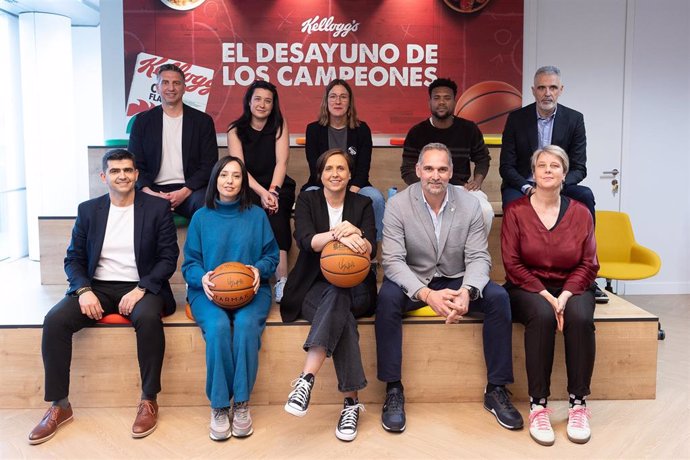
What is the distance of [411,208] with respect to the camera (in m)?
3.30

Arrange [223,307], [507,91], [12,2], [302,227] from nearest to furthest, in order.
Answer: [223,307] → [302,227] → [507,91] → [12,2]

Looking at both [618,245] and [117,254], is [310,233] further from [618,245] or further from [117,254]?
[618,245]

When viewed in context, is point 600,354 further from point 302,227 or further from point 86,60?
point 86,60

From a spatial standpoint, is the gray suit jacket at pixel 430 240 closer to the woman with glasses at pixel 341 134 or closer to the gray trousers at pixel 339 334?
the gray trousers at pixel 339 334

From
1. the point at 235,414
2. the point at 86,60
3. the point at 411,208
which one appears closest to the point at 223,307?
the point at 235,414

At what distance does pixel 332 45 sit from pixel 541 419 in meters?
3.80

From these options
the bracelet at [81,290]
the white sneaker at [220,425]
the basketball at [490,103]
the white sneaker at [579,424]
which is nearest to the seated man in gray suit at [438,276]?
the white sneaker at [579,424]

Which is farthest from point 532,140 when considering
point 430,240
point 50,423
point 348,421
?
point 50,423

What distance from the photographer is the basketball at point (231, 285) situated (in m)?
2.98

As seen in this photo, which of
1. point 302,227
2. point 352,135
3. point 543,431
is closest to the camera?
point 543,431

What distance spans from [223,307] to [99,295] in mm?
645

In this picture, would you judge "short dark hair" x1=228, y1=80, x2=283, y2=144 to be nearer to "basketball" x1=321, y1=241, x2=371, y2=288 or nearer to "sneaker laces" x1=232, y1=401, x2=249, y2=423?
"basketball" x1=321, y1=241, x2=371, y2=288

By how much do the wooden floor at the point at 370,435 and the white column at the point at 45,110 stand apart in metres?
4.29

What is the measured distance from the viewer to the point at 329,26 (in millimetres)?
5613
